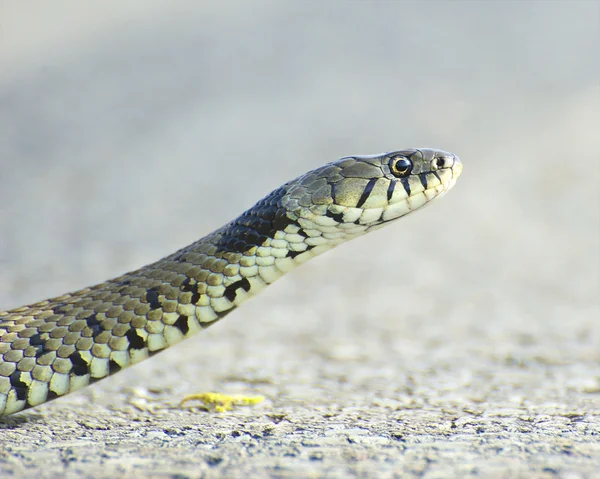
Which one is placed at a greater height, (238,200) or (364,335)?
(238,200)

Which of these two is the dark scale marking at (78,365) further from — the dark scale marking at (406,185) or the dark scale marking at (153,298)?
the dark scale marking at (406,185)

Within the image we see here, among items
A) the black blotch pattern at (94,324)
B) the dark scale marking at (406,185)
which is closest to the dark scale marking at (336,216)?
the dark scale marking at (406,185)

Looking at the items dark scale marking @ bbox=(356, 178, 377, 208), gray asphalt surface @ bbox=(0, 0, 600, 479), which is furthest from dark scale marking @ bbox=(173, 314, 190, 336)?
dark scale marking @ bbox=(356, 178, 377, 208)

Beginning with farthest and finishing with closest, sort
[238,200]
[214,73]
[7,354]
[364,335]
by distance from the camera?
1. [214,73]
2. [238,200]
3. [364,335]
4. [7,354]

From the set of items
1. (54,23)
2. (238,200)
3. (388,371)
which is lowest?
(388,371)

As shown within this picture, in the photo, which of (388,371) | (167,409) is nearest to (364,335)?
(388,371)

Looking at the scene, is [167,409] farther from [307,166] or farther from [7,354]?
[307,166]
